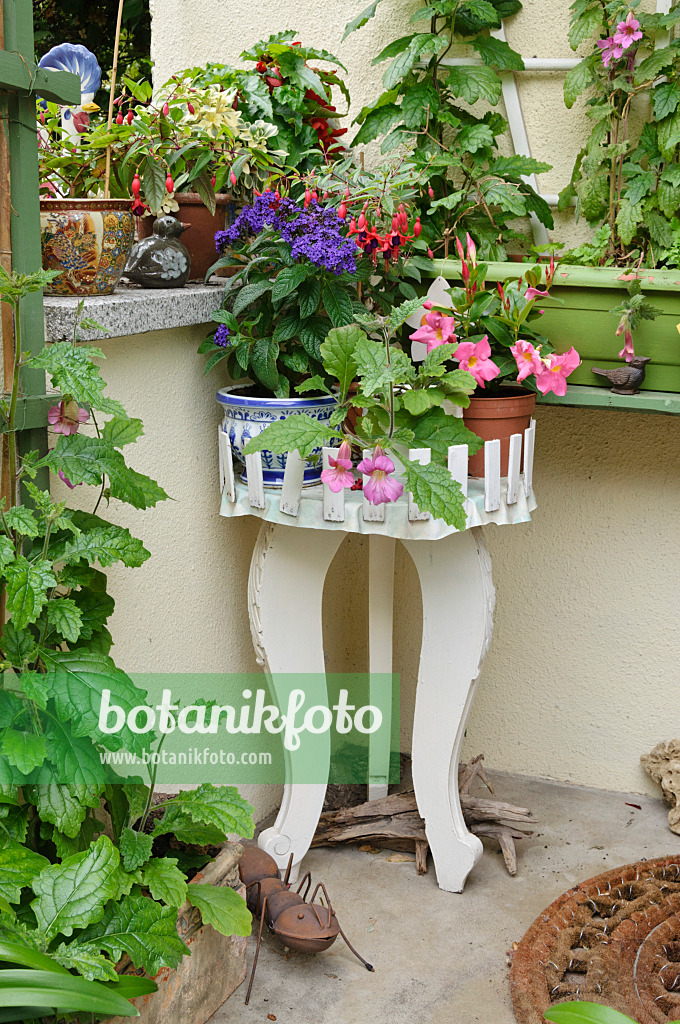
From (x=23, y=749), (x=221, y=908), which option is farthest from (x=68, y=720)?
(x=221, y=908)

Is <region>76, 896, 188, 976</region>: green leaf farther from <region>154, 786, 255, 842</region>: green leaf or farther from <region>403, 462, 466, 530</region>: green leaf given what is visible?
<region>403, 462, 466, 530</region>: green leaf

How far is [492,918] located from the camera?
1855mm

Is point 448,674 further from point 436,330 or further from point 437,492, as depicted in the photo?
point 436,330

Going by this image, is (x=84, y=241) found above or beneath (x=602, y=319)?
above

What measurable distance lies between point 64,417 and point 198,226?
0.69m

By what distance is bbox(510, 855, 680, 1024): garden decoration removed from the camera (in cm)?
158

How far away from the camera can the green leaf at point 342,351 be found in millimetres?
1557

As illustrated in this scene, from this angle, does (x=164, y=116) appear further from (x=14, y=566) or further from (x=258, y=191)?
(x=14, y=566)

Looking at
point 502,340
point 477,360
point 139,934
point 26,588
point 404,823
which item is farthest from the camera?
point 404,823

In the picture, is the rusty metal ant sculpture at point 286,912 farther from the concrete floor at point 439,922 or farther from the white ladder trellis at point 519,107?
the white ladder trellis at point 519,107

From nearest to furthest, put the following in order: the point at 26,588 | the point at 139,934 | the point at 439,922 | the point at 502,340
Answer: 1. the point at 26,588
2. the point at 139,934
3. the point at 502,340
4. the point at 439,922

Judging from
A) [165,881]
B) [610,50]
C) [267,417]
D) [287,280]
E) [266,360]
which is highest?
[610,50]

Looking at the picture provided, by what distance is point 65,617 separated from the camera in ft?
3.78

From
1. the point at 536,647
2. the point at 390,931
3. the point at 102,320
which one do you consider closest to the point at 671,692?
the point at 536,647
